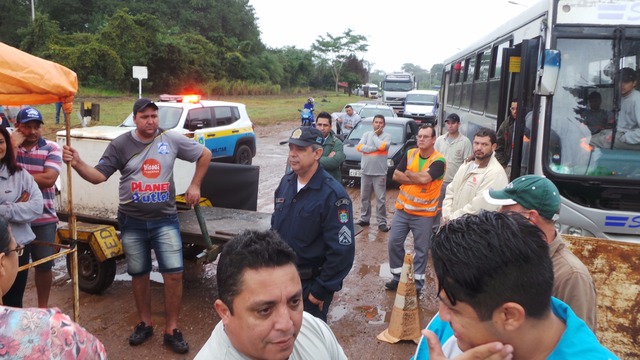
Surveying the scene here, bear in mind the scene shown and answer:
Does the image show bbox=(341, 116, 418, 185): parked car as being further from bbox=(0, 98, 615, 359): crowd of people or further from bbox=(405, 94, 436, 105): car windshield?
bbox=(405, 94, 436, 105): car windshield

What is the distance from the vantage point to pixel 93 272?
18.0ft

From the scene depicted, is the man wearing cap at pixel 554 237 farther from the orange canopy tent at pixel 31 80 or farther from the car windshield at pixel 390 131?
the car windshield at pixel 390 131

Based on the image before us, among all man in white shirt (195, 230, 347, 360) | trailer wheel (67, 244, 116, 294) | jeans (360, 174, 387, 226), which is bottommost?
trailer wheel (67, 244, 116, 294)

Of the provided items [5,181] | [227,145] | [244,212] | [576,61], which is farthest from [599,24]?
[227,145]

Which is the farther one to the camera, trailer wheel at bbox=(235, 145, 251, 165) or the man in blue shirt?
trailer wheel at bbox=(235, 145, 251, 165)

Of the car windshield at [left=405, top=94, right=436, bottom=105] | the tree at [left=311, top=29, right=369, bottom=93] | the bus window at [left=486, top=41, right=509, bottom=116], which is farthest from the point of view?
the tree at [left=311, top=29, right=369, bottom=93]

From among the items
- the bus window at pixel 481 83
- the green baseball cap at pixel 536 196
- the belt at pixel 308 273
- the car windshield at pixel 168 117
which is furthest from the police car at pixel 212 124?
the green baseball cap at pixel 536 196

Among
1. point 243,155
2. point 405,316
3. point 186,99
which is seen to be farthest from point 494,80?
point 243,155

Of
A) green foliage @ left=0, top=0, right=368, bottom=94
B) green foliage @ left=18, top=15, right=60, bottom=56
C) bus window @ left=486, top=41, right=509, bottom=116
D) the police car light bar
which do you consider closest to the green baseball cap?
bus window @ left=486, top=41, right=509, bottom=116

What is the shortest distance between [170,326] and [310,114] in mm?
15204

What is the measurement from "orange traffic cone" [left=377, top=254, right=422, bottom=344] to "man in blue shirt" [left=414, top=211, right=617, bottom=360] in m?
3.23

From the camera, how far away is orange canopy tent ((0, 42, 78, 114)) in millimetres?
3293

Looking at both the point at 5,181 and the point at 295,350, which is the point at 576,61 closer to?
the point at 295,350

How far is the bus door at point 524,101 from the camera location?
4.93 m
